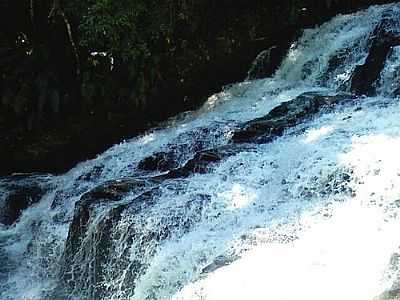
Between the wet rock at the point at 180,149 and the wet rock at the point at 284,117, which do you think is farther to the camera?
the wet rock at the point at 180,149

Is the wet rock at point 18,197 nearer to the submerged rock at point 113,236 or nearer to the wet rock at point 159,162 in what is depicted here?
the wet rock at point 159,162

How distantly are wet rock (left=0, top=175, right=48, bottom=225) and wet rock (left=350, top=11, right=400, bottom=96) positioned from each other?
4.17 meters

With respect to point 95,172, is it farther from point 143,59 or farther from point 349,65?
point 349,65

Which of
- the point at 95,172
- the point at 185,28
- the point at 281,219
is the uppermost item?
the point at 185,28

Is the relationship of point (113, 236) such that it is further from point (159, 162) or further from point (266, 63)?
point (266, 63)

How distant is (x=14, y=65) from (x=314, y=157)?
5146 millimetres

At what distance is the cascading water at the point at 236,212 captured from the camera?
15.6 ft

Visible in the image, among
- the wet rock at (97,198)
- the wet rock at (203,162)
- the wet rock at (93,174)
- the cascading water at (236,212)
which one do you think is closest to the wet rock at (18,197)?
the cascading water at (236,212)

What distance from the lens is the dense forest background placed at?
9297mm

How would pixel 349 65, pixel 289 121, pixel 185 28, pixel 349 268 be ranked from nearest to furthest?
pixel 349 268 → pixel 289 121 → pixel 349 65 → pixel 185 28

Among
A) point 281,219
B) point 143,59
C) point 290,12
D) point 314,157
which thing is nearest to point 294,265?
point 281,219

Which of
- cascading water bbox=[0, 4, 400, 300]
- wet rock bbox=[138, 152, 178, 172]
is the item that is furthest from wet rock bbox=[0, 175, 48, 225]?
wet rock bbox=[138, 152, 178, 172]

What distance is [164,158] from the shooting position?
774 centimetres

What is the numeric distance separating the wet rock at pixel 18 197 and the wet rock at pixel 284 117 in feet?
8.96
